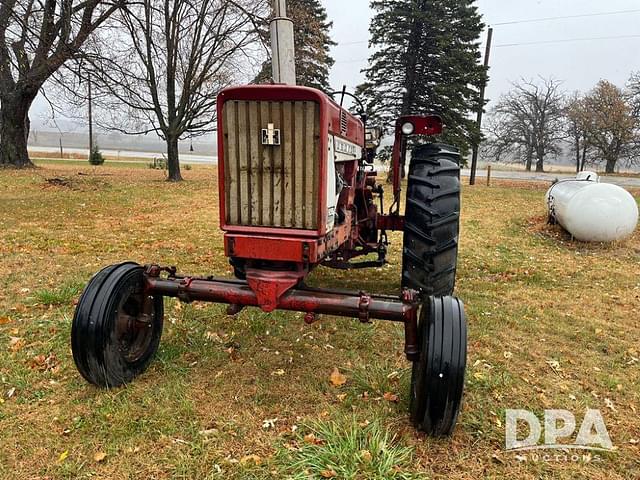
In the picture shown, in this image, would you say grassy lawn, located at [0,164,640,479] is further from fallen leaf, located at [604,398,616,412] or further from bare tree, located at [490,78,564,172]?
bare tree, located at [490,78,564,172]

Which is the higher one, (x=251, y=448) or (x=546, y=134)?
(x=546, y=134)

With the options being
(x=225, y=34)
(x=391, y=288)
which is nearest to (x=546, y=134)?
(x=225, y=34)

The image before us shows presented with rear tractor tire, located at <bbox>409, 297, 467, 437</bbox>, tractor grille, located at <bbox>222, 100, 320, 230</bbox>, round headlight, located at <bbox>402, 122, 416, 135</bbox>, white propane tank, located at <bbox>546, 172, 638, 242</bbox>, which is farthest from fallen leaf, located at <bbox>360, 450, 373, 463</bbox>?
white propane tank, located at <bbox>546, 172, 638, 242</bbox>

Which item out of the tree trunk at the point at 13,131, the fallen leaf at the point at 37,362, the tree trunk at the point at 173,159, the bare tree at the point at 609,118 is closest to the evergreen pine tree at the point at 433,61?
the tree trunk at the point at 173,159

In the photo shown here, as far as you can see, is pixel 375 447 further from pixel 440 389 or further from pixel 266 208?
pixel 266 208

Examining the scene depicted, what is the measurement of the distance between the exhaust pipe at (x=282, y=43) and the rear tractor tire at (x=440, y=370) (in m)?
2.08

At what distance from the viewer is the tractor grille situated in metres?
2.69

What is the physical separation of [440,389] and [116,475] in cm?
166

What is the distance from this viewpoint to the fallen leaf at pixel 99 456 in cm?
236

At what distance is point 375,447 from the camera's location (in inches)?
95.8

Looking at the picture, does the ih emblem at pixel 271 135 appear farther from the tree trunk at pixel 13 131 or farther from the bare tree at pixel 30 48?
the tree trunk at pixel 13 131

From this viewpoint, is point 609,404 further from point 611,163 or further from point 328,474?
point 611,163

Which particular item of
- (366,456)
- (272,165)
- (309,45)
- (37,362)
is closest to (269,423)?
(366,456)

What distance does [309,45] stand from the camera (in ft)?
53.8
